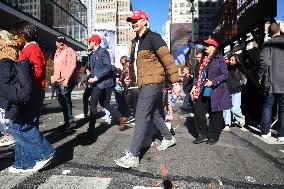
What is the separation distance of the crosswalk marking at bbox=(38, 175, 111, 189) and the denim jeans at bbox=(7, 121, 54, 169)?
0.33 metres

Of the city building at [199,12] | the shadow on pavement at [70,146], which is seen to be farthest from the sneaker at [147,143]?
the city building at [199,12]

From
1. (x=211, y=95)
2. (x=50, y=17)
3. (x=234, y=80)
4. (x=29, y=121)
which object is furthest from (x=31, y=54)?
(x=50, y=17)

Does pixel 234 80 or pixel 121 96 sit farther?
pixel 121 96

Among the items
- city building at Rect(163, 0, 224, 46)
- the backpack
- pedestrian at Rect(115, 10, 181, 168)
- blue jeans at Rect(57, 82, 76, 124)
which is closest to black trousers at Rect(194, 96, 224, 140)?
pedestrian at Rect(115, 10, 181, 168)

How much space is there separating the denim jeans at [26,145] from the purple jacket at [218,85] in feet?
10.1

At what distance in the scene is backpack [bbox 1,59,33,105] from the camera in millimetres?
3576

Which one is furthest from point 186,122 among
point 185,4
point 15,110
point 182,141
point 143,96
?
point 185,4

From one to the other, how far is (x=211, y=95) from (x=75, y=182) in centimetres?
310

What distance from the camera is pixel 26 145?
3881mm

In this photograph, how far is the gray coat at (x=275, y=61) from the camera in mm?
6234

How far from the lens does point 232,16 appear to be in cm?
1213

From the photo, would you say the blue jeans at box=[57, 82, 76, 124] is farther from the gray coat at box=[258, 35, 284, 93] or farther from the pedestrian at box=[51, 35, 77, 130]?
the gray coat at box=[258, 35, 284, 93]

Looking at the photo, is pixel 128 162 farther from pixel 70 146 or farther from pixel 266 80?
pixel 266 80

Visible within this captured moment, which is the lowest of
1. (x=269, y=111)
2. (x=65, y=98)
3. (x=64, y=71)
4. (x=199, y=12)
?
(x=269, y=111)
